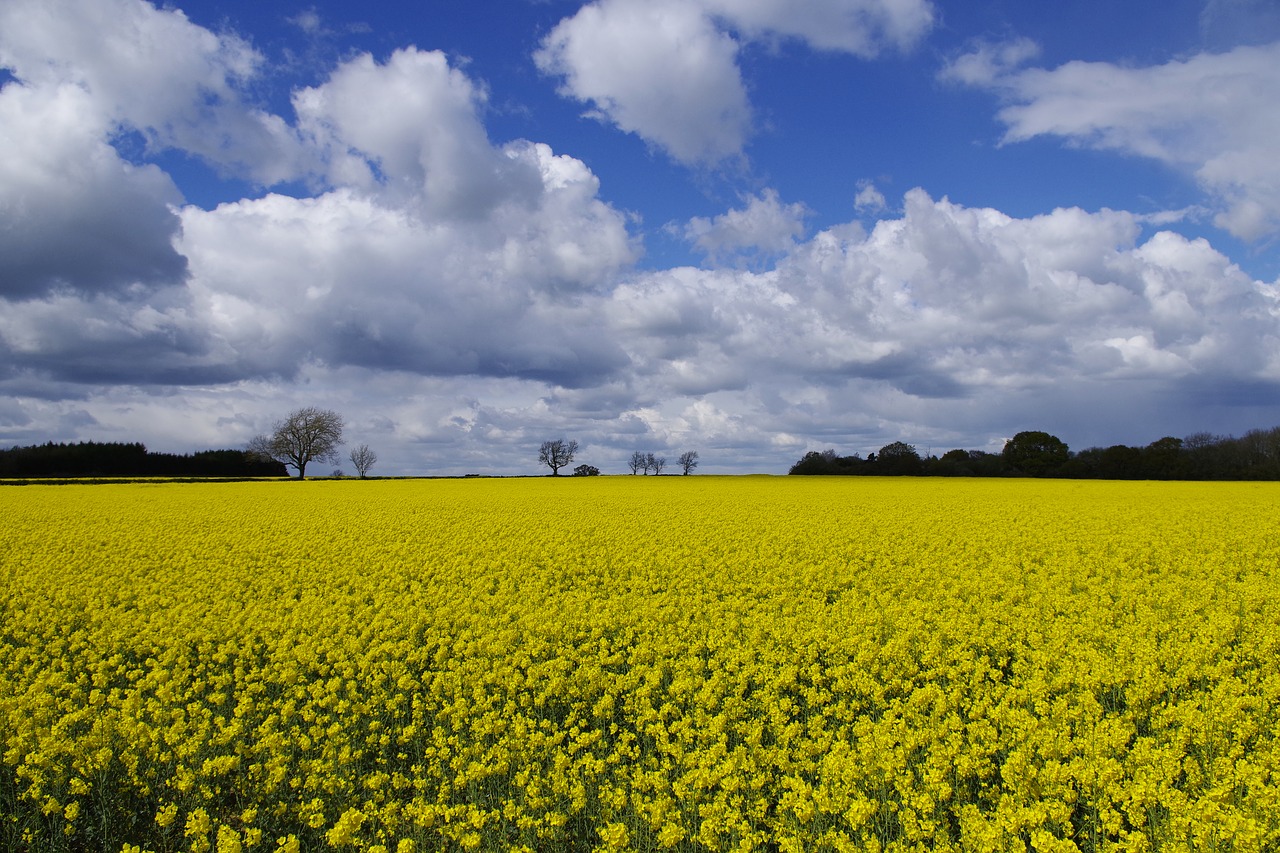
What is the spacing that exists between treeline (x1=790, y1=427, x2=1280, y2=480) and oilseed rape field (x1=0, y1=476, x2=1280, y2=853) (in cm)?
5203

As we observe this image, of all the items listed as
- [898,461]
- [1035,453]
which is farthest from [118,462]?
[1035,453]

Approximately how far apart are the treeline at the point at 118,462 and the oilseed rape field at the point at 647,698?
60.8 metres

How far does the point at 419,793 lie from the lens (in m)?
6.49

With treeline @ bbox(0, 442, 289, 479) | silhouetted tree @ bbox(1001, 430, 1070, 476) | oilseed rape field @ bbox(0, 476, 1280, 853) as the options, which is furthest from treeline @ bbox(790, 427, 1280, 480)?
treeline @ bbox(0, 442, 289, 479)

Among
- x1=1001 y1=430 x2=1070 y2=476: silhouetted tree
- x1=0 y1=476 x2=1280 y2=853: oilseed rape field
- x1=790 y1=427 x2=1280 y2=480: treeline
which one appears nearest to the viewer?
x1=0 y1=476 x2=1280 y2=853: oilseed rape field

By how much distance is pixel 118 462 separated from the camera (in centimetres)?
6975

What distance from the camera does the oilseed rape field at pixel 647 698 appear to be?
5.75 meters

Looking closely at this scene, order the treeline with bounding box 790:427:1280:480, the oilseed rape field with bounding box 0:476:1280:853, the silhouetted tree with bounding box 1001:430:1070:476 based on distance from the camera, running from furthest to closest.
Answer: the silhouetted tree with bounding box 1001:430:1070:476
the treeline with bounding box 790:427:1280:480
the oilseed rape field with bounding box 0:476:1280:853

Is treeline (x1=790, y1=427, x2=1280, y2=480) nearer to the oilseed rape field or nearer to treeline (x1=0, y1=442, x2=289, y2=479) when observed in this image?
the oilseed rape field

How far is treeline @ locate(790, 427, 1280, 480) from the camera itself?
60688 mm

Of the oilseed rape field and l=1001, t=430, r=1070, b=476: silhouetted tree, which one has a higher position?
l=1001, t=430, r=1070, b=476: silhouetted tree

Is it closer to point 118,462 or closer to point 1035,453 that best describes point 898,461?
point 1035,453

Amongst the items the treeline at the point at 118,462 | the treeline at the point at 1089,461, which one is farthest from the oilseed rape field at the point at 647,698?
the treeline at the point at 118,462

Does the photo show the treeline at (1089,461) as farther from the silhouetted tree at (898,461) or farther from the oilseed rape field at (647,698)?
the oilseed rape field at (647,698)
